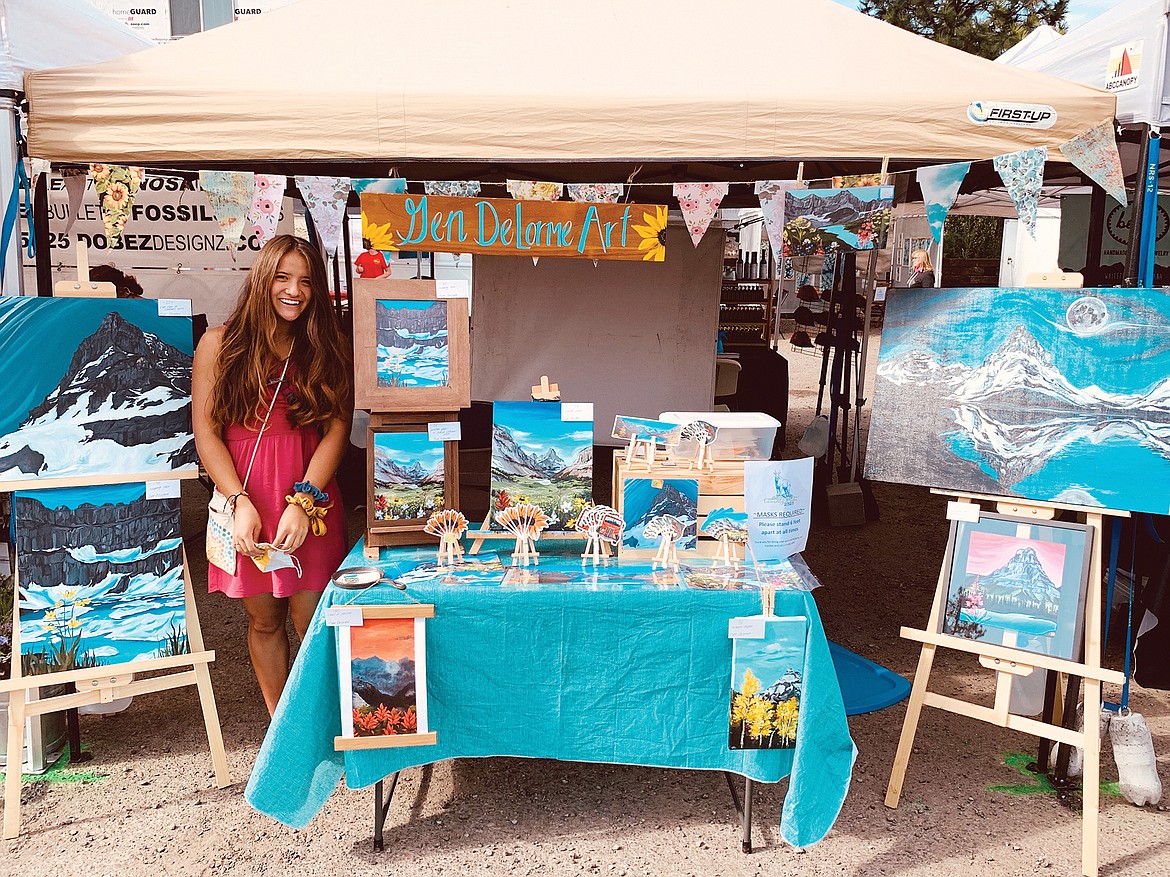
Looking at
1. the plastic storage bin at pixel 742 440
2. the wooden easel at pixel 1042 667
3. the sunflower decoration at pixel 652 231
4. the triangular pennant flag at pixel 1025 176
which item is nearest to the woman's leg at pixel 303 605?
the plastic storage bin at pixel 742 440

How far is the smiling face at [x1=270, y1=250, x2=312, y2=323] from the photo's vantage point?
8.20ft

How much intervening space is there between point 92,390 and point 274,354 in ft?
1.94

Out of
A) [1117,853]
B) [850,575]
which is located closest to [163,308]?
[1117,853]

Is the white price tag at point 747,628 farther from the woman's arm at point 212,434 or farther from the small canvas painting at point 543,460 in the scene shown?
the woman's arm at point 212,434

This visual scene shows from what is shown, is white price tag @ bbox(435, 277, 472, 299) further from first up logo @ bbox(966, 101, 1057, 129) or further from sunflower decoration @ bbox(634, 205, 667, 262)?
first up logo @ bbox(966, 101, 1057, 129)

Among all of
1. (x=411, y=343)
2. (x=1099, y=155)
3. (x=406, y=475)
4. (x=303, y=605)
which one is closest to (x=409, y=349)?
(x=411, y=343)

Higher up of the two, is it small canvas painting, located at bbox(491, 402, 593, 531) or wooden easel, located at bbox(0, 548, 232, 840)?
small canvas painting, located at bbox(491, 402, 593, 531)

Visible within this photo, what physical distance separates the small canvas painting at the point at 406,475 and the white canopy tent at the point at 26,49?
4.32 feet

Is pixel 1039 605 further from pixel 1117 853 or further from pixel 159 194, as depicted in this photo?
pixel 159 194

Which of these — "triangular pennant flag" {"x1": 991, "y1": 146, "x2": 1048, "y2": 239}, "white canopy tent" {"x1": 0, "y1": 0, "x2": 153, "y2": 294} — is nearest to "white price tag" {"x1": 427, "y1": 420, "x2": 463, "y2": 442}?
"white canopy tent" {"x1": 0, "y1": 0, "x2": 153, "y2": 294}

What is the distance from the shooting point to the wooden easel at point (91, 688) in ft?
8.14

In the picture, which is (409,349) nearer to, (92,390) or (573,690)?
(92,390)

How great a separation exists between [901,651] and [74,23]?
3.86 m

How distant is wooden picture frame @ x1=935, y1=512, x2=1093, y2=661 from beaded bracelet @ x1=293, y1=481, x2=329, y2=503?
183 cm
